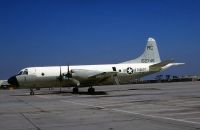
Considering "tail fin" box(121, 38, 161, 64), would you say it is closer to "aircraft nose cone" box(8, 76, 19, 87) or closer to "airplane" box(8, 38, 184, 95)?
"airplane" box(8, 38, 184, 95)

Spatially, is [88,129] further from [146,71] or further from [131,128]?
[146,71]

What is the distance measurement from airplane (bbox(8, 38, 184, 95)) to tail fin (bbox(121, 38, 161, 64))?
1.93 metres

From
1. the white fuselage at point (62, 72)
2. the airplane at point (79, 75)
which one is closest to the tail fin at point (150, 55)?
the airplane at point (79, 75)

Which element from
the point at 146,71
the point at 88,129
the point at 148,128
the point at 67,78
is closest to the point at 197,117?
the point at 148,128

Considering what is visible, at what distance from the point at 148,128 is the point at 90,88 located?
101 ft

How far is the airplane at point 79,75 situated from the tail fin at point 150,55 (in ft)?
6.33

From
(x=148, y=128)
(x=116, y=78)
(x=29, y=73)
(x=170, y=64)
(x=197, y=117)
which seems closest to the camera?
(x=148, y=128)

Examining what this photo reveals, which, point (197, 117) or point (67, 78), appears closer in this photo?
point (197, 117)

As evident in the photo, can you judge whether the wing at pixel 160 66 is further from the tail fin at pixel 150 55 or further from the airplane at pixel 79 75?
the tail fin at pixel 150 55

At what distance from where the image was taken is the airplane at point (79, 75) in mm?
40875

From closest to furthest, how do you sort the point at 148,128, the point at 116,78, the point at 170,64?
the point at 148,128 < the point at 116,78 < the point at 170,64

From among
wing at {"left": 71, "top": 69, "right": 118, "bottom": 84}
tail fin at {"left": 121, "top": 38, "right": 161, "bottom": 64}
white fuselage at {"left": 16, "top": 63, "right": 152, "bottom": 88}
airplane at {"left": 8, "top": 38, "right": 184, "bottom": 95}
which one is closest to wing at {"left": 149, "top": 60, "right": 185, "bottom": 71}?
airplane at {"left": 8, "top": 38, "right": 184, "bottom": 95}

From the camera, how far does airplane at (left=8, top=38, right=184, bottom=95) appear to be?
40.9 meters

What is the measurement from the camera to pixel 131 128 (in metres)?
12.0
